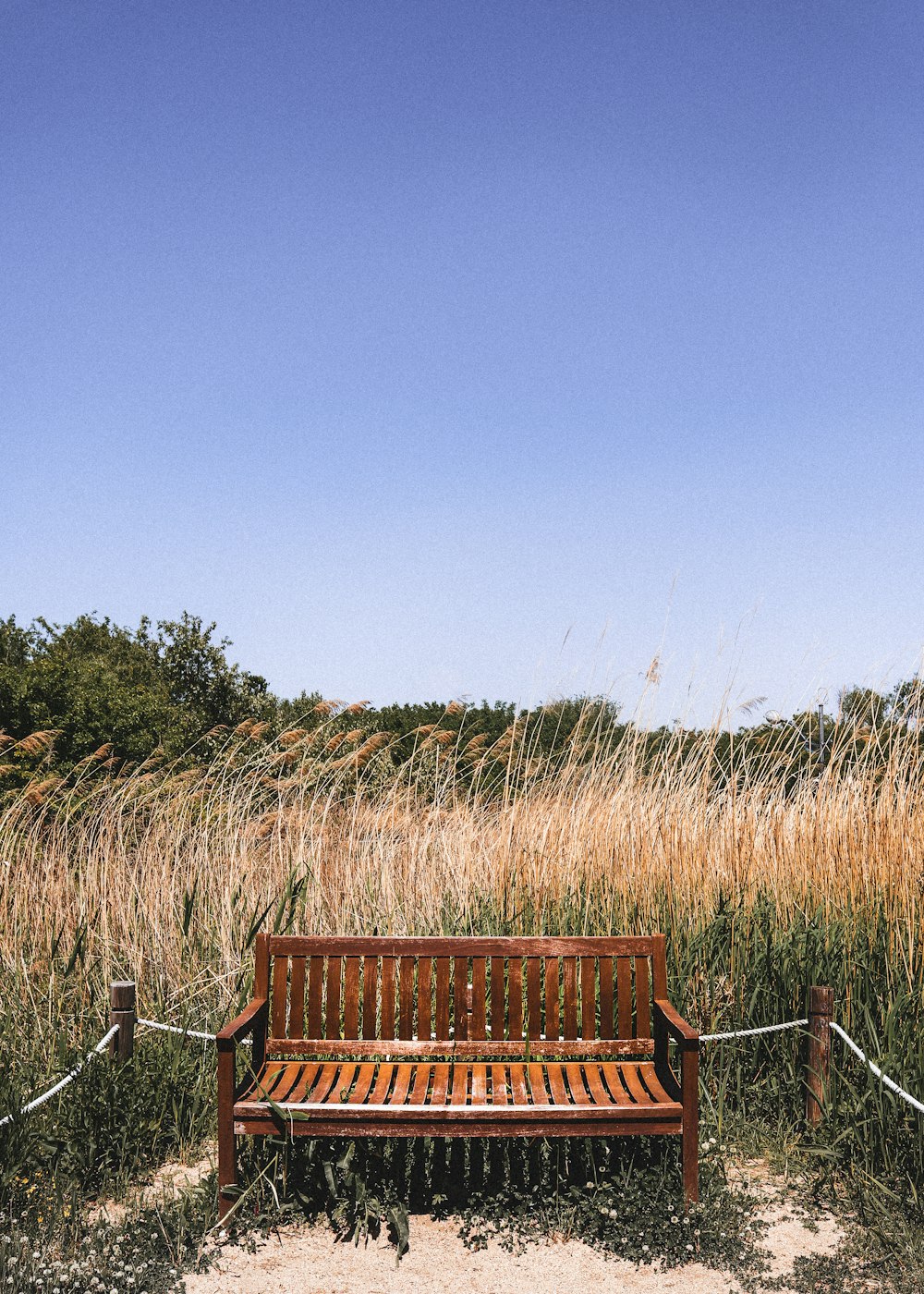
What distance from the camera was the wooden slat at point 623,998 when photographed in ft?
11.9

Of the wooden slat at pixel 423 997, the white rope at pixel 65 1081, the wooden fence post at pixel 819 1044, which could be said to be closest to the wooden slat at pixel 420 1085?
the wooden slat at pixel 423 997

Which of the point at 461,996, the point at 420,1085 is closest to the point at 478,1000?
the point at 461,996

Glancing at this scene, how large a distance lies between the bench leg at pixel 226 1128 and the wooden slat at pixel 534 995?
103cm

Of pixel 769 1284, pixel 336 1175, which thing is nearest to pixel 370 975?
pixel 336 1175

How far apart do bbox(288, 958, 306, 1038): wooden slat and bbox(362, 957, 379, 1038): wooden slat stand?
209mm

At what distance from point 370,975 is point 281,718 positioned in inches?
325

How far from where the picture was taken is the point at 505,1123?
3133 millimetres

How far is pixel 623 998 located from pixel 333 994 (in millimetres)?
985

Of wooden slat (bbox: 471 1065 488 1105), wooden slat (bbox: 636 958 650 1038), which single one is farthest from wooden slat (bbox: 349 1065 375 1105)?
wooden slat (bbox: 636 958 650 1038)

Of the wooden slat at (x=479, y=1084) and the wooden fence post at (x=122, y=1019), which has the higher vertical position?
the wooden fence post at (x=122, y=1019)

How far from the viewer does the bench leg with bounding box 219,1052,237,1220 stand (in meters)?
3.16

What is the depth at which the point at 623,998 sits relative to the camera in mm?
3652

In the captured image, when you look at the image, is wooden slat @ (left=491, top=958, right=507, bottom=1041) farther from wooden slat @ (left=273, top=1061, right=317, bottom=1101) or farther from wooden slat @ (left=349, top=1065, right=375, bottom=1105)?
wooden slat @ (left=273, top=1061, right=317, bottom=1101)

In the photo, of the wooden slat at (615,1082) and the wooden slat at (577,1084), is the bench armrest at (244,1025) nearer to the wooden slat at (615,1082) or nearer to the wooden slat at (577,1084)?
the wooden slat at (577,1084)
